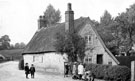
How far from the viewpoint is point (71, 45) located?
89.0ft

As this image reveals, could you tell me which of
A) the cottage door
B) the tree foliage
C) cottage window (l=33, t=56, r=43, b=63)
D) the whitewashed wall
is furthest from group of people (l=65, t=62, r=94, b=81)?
the tree foliage

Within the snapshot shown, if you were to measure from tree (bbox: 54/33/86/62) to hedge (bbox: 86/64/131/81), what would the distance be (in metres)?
2.46

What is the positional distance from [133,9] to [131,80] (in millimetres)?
22109

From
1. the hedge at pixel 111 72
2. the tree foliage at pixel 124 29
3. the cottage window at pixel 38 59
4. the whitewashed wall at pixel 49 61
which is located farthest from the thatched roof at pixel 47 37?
the hedge at pixel 111 72

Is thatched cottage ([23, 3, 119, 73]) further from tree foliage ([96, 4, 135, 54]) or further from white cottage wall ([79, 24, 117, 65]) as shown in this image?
tree foliage ([96, 4, 135, 54])

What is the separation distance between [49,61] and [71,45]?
388 inches

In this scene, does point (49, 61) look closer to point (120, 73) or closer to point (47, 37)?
point (47, 37)

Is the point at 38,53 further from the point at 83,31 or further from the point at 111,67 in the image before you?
the point at 111,67

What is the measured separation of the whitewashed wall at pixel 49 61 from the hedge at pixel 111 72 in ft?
22.7

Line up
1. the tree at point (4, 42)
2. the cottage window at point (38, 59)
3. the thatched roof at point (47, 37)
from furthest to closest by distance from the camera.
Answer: the tree at point (4, 42) < the cottage window at point (38, 59) < the thatched roof at point (47, 37)

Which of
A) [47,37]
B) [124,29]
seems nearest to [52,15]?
[47,37]

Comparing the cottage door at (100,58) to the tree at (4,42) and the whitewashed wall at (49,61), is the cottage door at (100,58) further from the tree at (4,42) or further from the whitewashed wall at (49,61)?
the tree at (4,42)

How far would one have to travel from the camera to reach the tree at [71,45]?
27.0 metres

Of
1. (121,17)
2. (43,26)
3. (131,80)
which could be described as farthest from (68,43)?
(43,26)
